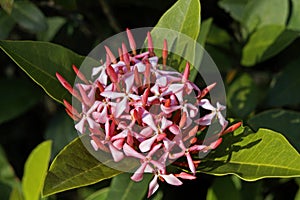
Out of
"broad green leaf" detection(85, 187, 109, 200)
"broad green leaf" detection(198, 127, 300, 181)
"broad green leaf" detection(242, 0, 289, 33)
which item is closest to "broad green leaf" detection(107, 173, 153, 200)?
"broad green leaf" detection(85, 187, 109, 200)

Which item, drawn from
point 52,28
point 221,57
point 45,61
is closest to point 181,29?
point 45,61

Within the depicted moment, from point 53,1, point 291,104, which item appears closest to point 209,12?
point 291,104

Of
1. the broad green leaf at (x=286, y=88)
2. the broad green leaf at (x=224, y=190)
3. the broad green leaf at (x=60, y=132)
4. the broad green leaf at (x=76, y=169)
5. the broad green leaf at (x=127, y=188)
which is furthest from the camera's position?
the broad green leaf at (x=60, y=132)

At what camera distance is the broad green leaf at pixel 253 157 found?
1.27m

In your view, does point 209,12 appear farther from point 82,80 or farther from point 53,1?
point 82,80

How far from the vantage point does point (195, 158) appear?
1383mm

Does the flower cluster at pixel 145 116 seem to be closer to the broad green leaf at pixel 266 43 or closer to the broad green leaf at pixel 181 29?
the broad green leaf at pixel 181 29

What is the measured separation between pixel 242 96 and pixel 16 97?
29.1 inches

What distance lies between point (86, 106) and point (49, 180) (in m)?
0.18

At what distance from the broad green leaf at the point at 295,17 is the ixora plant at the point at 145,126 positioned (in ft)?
1.63

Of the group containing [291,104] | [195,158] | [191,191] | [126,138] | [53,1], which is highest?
[53,1]

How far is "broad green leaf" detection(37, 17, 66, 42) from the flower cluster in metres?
0.70

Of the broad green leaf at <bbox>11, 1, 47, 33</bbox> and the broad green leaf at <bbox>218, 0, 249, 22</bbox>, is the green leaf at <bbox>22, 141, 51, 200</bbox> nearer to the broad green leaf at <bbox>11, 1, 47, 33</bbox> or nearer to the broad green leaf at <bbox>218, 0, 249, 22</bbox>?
the broad green leaf at <bbox>11, 1, 47, 33</bbox>

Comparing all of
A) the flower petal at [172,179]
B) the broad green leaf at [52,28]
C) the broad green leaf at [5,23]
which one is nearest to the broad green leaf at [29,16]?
the broad green leaf at [5,23]
